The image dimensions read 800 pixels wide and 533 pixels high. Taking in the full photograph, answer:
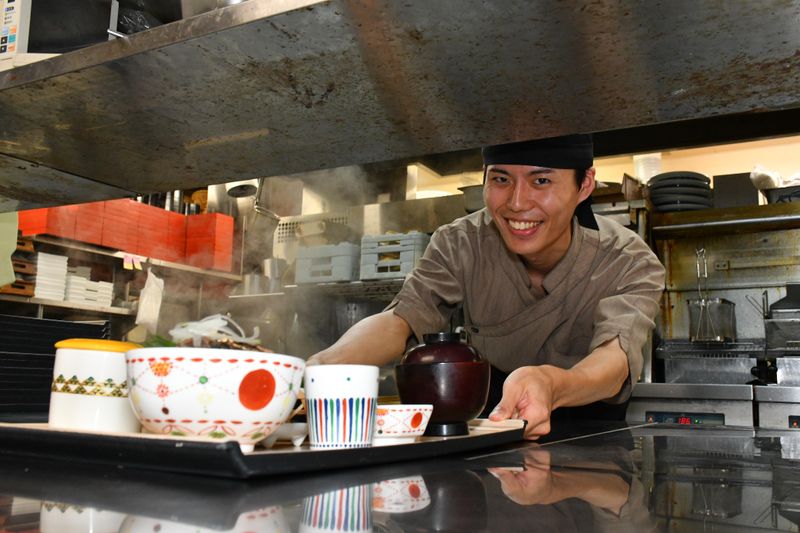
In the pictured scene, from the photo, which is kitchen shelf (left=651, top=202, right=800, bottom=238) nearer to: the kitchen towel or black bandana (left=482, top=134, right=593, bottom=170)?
black bandana (left=482, top=134, right=593, bottom=170)

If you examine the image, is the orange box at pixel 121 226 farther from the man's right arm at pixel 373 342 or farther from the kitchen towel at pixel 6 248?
the man's right arm at pixel 373 342

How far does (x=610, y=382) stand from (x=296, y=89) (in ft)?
3.71

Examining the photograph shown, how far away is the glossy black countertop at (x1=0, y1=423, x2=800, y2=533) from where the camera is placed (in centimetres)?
43

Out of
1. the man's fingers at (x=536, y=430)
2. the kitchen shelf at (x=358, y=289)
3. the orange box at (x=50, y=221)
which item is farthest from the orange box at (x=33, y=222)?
the man's fingers at (x=536, y=430)

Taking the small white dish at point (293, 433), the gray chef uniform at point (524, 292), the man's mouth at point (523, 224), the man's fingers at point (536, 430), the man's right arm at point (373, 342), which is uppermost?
the man's mouth at point (523, 224)

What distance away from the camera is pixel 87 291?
5043 millimetres

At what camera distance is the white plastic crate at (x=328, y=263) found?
4.27 m

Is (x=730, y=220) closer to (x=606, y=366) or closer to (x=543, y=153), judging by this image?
(x=543, y=153)

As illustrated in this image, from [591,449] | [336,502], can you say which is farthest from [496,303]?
[336,502]

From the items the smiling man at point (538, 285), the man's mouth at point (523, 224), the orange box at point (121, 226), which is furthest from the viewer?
the orange box at point (121, 226)

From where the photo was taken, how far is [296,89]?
0.89 metres

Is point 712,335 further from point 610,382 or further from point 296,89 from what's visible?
point 296,89

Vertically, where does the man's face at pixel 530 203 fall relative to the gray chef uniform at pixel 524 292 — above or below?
above

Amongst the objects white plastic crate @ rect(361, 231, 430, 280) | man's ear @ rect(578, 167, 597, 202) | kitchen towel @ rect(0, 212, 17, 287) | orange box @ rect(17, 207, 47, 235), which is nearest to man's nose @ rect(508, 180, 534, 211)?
man's ear @ rect(578, 167, 597, 202)
